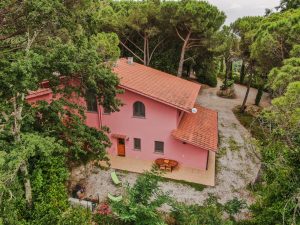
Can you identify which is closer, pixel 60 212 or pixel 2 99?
pixel 2 99

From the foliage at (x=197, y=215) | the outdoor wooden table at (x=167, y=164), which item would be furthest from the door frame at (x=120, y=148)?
the foliage at (x=197, y=215)

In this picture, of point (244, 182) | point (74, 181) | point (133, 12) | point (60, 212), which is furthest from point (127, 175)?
point (133, 12)

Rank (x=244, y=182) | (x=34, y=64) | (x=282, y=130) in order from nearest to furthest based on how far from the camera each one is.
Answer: (x=282, y=130)
(x=34, y=64)
(x=244, y=182)

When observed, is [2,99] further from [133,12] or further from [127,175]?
[133,12]

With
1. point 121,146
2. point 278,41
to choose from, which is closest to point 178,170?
point 121,146

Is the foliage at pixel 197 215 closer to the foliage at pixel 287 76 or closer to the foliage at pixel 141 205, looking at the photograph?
the foliage at pixel 141 205

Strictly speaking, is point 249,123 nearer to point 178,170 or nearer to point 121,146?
point 178,170

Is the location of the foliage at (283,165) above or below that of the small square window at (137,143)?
above
